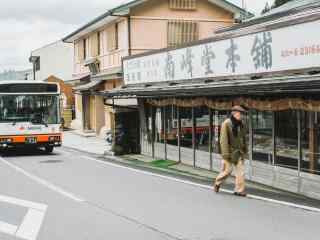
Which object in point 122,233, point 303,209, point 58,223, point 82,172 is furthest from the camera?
point 82,172

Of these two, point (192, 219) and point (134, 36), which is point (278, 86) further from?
point (134, 36)

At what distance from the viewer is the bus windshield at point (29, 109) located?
21500 mm

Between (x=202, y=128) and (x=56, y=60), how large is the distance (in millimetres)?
45888

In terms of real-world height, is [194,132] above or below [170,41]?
below

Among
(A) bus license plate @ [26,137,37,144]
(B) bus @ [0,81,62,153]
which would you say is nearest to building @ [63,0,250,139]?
(B) bus @ [0,81,62,153]

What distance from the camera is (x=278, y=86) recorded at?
36.2 feet

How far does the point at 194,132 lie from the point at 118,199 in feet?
20.3

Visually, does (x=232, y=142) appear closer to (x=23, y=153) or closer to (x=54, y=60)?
(x=23, y=153)

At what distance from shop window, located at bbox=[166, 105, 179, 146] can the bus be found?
5.11 metres

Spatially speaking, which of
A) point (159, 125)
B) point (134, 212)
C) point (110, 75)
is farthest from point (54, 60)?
point (134, 212)

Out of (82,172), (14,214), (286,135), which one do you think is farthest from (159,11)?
(14,214)

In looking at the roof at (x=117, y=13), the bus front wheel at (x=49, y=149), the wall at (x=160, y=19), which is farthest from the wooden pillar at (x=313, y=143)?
the wall at (x=160, y=19)

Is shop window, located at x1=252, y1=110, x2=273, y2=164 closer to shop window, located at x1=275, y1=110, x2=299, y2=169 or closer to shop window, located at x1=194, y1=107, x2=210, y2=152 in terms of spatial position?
shop window, located at x1=275, y1=110, x2=299, y2=169

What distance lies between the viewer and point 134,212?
1019 centimetres
